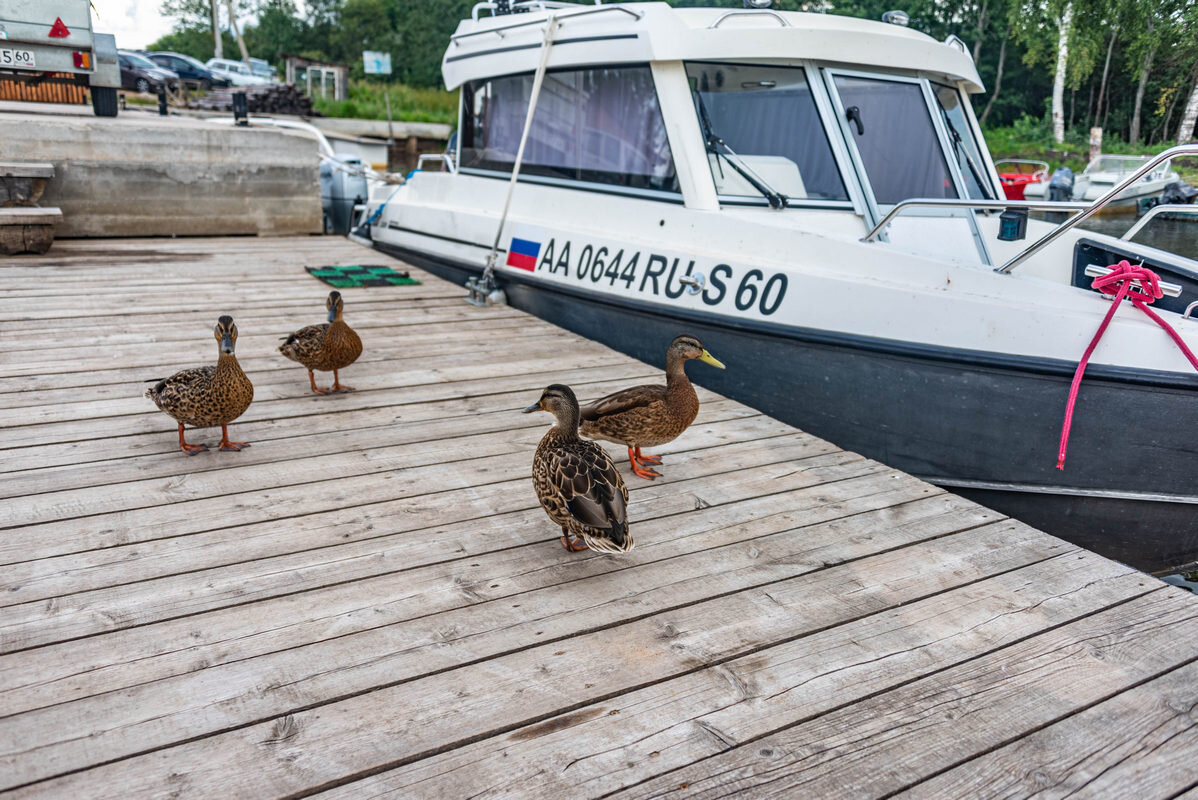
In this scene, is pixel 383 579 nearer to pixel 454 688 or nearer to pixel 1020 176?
pixel 454 688

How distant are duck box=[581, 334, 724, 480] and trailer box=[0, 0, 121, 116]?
26.8 feet

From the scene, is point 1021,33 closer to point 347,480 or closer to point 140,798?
point 347,480

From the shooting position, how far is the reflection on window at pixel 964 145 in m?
5.97

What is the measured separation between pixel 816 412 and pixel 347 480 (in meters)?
2.68

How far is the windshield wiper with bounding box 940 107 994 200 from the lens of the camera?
594 centimetres

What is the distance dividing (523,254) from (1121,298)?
4.08 meters

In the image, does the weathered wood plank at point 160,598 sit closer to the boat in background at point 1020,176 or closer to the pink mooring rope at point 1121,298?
the pink mooring rope at point 1121,298

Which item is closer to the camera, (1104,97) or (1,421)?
(1,421)

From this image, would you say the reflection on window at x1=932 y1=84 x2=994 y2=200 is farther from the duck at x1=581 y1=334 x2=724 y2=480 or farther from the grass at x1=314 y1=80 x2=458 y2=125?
the grass at x1=314 y1=80 x2=458 y2=125

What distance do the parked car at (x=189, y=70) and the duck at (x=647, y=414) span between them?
121ft

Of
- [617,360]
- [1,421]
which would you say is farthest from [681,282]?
[1,421]

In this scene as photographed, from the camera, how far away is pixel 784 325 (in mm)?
4883

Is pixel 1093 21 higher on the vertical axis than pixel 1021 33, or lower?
lower

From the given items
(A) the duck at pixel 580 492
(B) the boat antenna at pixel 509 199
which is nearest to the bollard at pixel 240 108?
(B) the boat antenna at pixel 509 199
